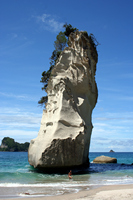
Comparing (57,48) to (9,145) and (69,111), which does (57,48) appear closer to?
(69,111)

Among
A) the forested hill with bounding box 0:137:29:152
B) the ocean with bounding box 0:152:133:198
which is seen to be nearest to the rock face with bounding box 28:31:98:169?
the ocean with bounding box 0:152:133:198

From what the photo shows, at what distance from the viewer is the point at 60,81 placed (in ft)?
58.6

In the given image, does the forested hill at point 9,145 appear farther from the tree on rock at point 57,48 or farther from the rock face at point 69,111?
the rock face at point 69,111

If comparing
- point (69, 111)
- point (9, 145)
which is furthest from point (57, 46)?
point (9, 145)

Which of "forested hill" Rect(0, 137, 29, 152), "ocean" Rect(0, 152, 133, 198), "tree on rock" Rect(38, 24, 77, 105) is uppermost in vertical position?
"tree on rock" Rect(38, 24, 77, 105)

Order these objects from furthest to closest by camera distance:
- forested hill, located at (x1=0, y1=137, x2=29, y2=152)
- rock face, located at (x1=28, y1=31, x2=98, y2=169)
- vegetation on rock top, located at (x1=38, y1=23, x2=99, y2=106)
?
forested hill, located at (x1=0, y1=137, x2=29, y2=152) → vegetation on rock top, located at (x1=38, y1=23, x2=99, y2=106) → rock face, located at (x1=28, y1=31, x2=98, y2=169)

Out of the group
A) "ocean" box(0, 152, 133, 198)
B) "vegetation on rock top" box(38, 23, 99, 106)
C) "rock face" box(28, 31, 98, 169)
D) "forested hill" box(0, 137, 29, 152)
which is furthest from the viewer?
"forested hill" box(0, 137, 29, 152)

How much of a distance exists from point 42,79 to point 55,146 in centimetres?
1187

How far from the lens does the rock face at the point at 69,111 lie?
49.7 ft

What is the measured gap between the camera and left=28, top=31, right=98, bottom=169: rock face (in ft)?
49.7

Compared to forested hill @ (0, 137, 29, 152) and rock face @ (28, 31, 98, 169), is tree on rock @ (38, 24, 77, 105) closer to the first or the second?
rock face @ (28, 31, 98, 169)

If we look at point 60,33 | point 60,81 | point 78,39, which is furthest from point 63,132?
point 60,33

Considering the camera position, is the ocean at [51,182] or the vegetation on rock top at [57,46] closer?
the ocean at [51,182]

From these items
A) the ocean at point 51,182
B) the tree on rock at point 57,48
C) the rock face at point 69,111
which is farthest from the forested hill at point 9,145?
the ocean at point 51,182
